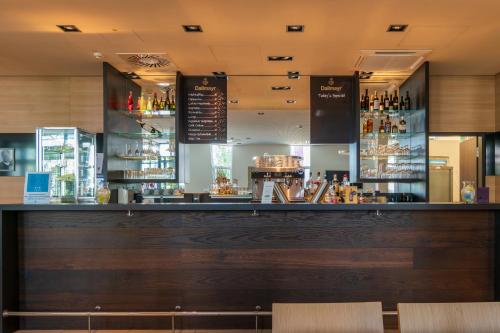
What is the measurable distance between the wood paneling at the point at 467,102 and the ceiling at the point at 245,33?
37 cm

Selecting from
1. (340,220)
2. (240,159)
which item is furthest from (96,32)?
(240,159)

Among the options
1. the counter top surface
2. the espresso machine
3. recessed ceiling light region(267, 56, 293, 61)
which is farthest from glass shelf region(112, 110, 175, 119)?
the counter top surface

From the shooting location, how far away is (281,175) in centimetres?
572

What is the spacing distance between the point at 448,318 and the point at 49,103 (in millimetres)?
5956

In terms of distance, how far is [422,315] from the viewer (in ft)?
5.50

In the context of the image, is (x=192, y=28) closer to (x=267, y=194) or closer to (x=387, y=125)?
(x=267, y=194)

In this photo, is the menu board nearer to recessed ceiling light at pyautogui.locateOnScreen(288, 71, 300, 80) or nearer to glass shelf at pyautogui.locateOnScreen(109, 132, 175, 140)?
glass shelf at pyautogui.locateOnScreen(109, 132, 175, 140)

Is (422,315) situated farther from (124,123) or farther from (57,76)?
(57,76)

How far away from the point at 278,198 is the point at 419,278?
1.37 meters

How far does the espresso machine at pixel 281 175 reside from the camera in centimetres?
546

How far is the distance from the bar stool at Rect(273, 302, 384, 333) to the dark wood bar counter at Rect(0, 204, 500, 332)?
177cm

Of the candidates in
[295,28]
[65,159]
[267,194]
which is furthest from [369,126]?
[65,159]

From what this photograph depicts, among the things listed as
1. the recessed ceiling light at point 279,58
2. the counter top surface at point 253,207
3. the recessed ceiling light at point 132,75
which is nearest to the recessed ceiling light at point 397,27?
the recessed ceiling light at point 279,58

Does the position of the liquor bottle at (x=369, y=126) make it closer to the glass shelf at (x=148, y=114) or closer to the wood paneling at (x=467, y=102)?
the wood paneling at (x=467, y=102)
